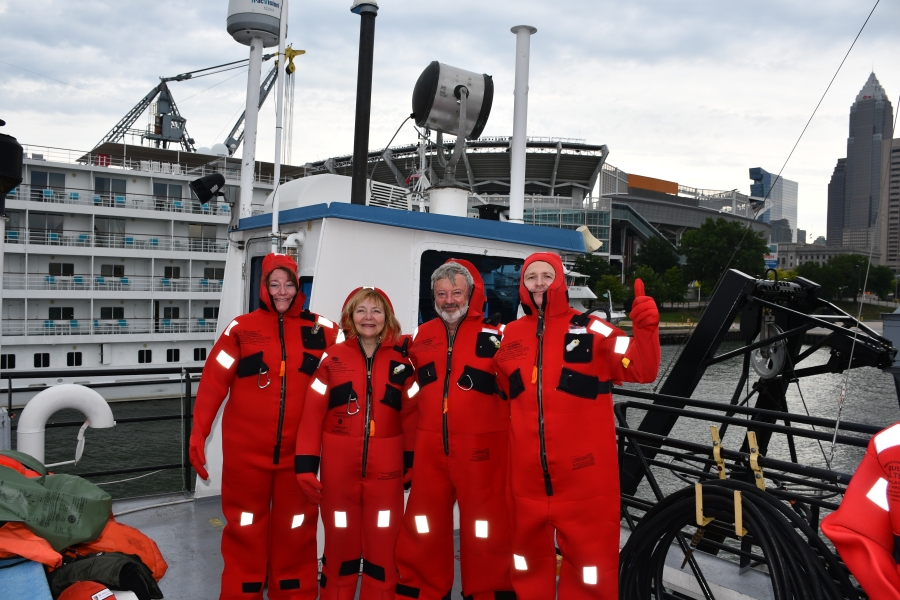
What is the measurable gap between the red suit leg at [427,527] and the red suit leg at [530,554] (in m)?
0.36

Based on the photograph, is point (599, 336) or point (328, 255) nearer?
point (599, 336)

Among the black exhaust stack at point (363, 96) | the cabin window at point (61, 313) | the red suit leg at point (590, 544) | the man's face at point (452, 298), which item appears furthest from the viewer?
the cabin window at point (61, 313)

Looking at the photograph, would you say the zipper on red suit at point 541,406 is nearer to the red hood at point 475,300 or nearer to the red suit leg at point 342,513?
the red hood at point 475,300

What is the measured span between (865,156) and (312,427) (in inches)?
159

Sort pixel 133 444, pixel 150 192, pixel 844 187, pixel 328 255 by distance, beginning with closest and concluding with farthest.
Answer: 1. pixel 328 255
2. pixel 844 187
3. pixel 133 444
4. pixel 150 192

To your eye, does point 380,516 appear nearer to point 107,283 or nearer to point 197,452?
point 197,452

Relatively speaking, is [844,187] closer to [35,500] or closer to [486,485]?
[486,485]

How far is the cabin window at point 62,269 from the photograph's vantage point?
27953 millimetres

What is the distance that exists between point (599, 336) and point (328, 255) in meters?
2.14

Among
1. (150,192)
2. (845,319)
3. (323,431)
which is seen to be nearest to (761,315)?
(845,319)

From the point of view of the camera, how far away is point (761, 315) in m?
5.62

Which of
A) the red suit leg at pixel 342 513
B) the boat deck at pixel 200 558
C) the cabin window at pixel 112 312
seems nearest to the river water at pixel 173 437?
the cabin window at pixel 112 312

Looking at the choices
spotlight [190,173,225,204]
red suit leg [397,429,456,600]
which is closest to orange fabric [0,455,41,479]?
red suit leg [397,429,456,600]

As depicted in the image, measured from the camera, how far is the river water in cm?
1698
